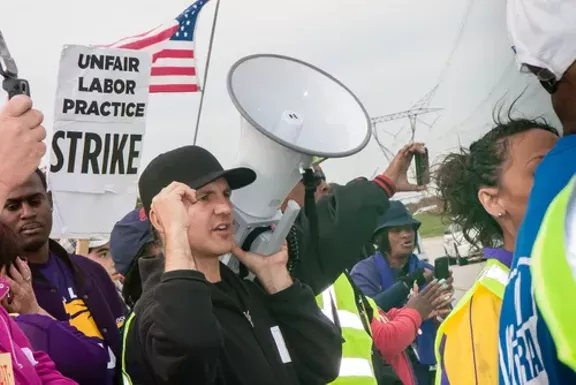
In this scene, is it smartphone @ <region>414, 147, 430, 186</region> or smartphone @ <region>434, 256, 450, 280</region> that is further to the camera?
smartphone @ <region>434, 256, 450, 280</region>

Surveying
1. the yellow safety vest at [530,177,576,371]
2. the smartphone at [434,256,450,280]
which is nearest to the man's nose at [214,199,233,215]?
the yellow safety vest at [530,177,576,371]

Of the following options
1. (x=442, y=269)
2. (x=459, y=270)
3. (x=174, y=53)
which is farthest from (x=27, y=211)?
(x=174, y=53)

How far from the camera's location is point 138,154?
4074 millimetres

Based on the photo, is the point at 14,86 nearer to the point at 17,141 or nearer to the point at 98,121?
the point at 17,141

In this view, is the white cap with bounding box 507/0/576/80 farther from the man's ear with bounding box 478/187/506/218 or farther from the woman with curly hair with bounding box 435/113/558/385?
the man's ear with bounding box 478/187/506/218

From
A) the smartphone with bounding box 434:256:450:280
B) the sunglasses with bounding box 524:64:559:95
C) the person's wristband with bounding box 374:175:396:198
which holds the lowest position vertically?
the smartphone with bounding box 434:256:450:280

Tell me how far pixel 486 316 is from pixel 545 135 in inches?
20.4

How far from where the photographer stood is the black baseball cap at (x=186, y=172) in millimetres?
2178

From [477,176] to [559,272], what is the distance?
1191 mm

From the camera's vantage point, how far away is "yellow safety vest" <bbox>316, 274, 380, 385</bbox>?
2.50 m

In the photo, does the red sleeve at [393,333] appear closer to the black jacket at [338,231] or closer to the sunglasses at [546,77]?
the black jacket at [338,231]

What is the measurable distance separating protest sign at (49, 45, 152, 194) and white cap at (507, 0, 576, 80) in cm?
318

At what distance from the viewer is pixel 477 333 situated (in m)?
1.66

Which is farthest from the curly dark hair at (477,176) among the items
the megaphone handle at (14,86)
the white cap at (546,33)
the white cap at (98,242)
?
the white cap at (98,242)
